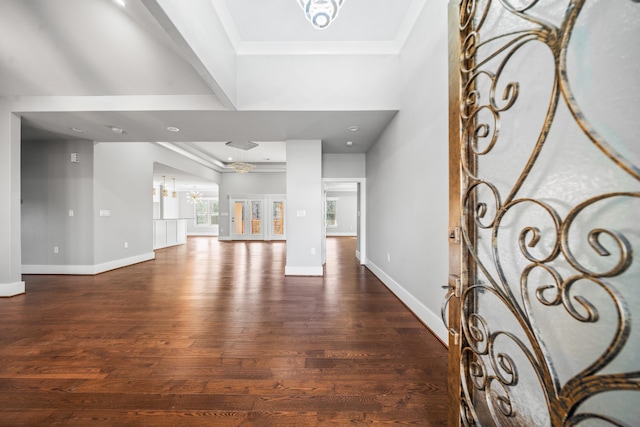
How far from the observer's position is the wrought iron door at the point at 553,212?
64 cm

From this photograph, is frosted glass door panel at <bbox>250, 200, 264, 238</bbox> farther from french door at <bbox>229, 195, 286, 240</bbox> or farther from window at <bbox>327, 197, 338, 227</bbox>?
window at <bbox>327, 197, 338, 227</bbox>

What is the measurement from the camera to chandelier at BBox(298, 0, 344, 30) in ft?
5.45

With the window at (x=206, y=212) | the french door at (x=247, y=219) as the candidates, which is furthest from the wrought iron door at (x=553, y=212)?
the window at (x=206, y=212)

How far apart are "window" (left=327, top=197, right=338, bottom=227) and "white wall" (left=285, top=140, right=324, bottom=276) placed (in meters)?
8.30

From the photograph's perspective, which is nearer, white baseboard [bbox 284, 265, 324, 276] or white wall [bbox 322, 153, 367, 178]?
white baseboard [bbox 284, 265, 324, 276]

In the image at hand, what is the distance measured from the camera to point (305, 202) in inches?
175

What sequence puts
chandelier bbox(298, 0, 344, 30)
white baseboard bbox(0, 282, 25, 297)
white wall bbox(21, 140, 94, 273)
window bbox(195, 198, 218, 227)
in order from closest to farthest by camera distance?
1. chandelier bbox(298, 0, 344, 30)
2. white baseboard bbox(0, 282, 25, 297)
3. white wall bbox(21, 140, 94, 273)
4. window bbox(195, 198, 218, 227)

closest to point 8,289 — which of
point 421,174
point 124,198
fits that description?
point 124,198

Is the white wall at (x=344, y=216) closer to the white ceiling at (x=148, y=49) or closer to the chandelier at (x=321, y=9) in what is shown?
the white ceiling at (x=148, y=49)

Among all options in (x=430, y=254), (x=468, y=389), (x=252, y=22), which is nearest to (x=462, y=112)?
(x=468, y=389)

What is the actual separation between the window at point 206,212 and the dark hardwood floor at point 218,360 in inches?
418

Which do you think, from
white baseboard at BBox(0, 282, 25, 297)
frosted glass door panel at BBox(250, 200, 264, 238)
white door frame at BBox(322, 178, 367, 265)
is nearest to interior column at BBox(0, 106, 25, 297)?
white baseboard at BBox(0, 282, 25, 297)

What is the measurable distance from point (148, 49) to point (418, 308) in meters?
4.03

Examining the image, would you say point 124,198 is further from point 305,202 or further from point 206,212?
point 206,212
